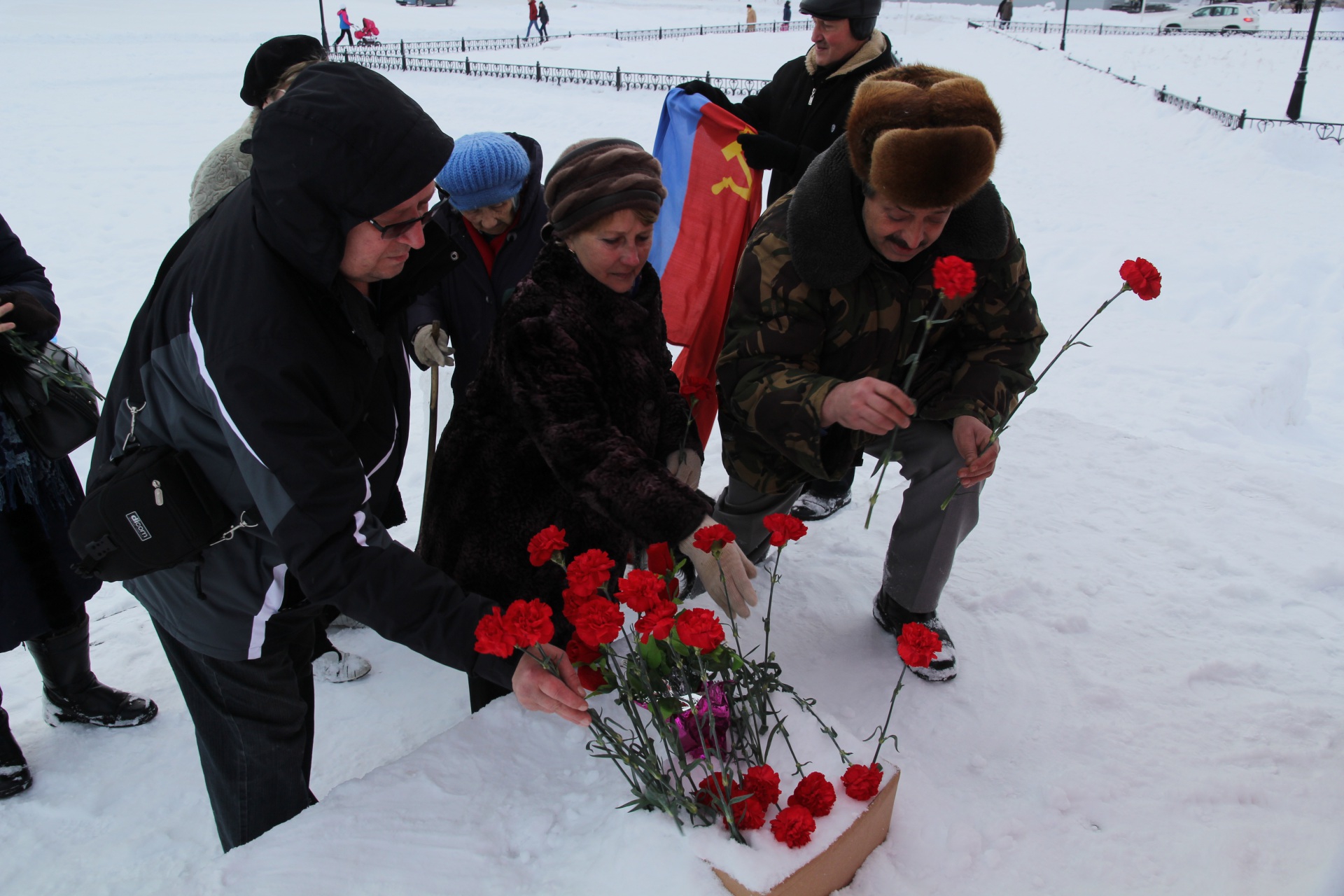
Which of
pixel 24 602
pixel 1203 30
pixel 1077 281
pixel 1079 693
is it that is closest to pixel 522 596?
pixel 24 602

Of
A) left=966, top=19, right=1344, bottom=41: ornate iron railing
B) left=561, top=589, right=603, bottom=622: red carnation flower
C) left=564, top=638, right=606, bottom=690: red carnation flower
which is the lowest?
left=564, top=638, right=606, bottom=690: red carnation flower

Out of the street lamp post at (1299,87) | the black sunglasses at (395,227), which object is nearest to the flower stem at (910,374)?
the black sunglasses at (395,227)

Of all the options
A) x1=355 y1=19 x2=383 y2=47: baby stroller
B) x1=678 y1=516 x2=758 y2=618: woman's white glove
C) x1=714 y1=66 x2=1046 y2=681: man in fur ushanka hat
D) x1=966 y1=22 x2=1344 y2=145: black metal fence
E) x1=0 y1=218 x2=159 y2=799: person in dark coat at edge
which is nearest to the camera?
x1=678 y1=516 x2=758 y2=618: woman's white glove

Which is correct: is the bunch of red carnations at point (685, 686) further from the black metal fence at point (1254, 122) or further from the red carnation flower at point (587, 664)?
the black metal fence at point (1254, 122)

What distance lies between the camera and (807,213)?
6.96ft

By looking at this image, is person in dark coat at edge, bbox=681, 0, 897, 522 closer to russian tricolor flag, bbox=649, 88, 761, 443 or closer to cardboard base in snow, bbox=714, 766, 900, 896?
russian tricolor flag, bbox=649, 88, 761, 443

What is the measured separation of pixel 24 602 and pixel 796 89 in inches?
120

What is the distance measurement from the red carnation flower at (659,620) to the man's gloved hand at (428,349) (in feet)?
5.44

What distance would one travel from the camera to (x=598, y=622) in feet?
4.09

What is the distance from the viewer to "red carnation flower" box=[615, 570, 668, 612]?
1.24m

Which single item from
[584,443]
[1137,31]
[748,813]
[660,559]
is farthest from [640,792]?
[1137,31]

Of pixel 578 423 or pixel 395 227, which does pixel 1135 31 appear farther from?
pixel 395 227

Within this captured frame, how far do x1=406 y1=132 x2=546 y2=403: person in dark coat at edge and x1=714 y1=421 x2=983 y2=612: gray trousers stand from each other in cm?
132

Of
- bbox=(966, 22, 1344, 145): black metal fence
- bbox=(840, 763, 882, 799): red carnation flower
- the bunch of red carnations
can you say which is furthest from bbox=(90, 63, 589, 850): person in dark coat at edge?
bbox=(966, 22, 1344, 145): black metal fence
